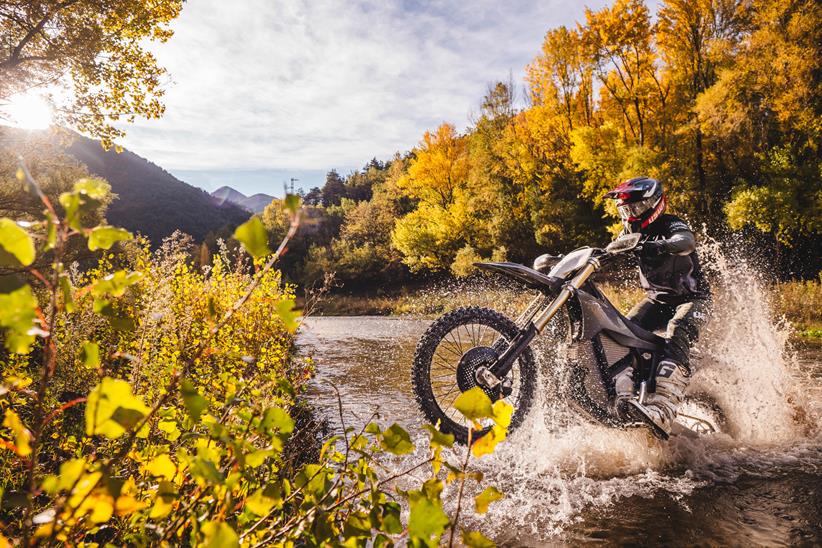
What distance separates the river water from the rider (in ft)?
0.98

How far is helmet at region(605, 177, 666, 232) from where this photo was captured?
3787 mm

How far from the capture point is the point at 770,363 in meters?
4.35

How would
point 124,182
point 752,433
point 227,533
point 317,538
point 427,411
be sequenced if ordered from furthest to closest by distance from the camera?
point 124,182
point 752,433
point 427,411
point 317,538
point 227,533

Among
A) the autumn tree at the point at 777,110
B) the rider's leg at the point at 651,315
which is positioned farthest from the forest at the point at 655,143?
the rider's leg at the point at 651,315

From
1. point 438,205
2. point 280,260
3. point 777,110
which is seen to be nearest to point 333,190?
point 438,205

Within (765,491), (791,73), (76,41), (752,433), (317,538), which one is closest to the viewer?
(317,538)

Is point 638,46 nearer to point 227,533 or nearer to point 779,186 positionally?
point 779,186

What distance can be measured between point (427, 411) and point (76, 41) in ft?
30.4

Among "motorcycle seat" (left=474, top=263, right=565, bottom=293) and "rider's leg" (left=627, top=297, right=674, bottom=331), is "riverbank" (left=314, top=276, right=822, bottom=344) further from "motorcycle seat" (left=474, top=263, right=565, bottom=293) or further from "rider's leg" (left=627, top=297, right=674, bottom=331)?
"rider's leg" (left=627, top=297, right=674, bottom=331)

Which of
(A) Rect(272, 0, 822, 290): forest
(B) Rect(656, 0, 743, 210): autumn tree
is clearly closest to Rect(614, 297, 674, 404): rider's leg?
(A) Rect(272, 0, 822, 290): forest

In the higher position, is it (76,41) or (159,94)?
(76,41)

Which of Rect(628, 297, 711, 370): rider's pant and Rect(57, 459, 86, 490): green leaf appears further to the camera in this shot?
Rect(628, 297, 711, 370): rider's pant

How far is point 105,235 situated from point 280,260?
79.5 feet

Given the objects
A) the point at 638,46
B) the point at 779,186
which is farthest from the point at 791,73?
the point at 638,46
